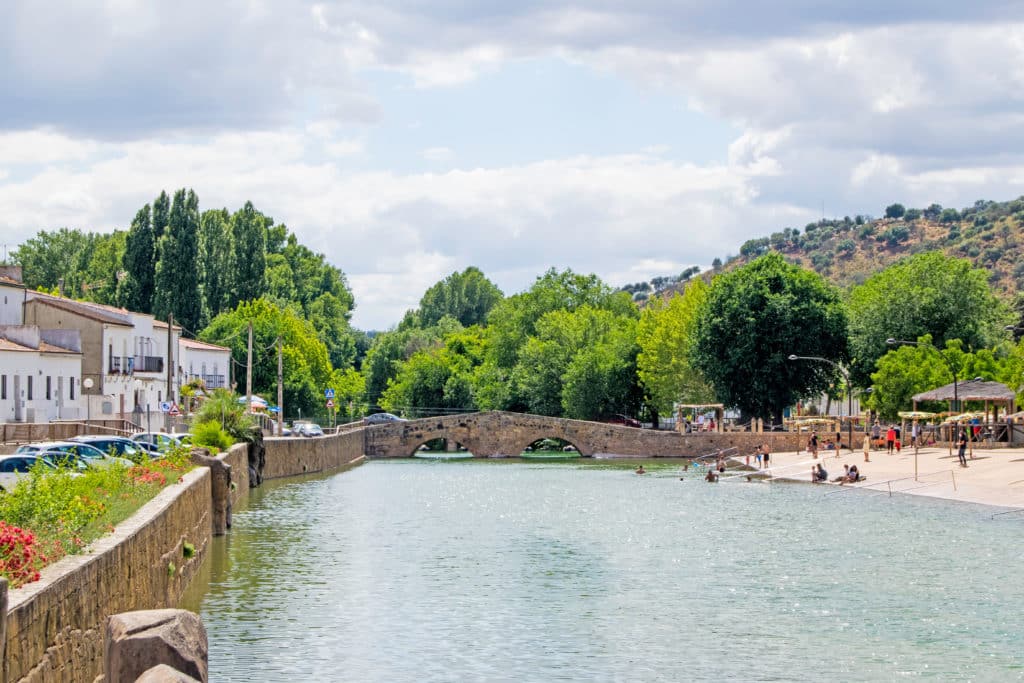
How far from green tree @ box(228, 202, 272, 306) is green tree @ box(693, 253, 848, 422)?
38.8 m

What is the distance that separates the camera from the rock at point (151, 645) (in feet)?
39.8

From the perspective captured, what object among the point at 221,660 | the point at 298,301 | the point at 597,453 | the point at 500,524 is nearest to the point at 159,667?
the point at 221,660

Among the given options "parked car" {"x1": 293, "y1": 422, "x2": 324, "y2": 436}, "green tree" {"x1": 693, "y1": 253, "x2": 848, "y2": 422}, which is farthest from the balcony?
"green tree" {"x1": 693, "y1": 253, "x2": 848, "y2": 422}

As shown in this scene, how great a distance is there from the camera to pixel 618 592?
95.4ft

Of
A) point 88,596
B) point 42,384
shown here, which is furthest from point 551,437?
point 88,596

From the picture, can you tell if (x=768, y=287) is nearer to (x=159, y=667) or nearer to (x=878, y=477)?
(x=878, y=477)

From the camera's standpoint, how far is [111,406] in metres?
67.6

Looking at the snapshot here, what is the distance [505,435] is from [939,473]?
4266 cm

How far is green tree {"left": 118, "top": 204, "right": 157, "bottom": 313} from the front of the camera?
98375 millimetres

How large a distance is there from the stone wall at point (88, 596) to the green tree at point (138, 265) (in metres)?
76.2

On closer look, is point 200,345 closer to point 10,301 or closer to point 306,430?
point 306,430

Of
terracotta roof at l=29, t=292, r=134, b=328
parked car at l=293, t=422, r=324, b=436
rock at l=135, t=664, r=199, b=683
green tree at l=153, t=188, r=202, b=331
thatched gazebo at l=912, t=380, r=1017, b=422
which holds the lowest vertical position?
rock at l=135, t=664, r=199, b=683

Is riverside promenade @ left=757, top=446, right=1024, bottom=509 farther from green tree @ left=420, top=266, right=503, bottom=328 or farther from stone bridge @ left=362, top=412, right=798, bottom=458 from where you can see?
green tree @ left=420, top=266, right=503, bottom=328

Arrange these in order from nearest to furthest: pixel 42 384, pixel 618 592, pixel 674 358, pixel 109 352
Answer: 1. pixel 618 592
2. pixel 42 384
3. pixel 109 352
4. pixel 674 358
